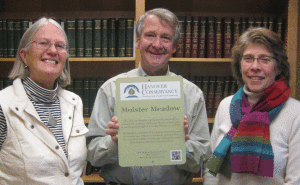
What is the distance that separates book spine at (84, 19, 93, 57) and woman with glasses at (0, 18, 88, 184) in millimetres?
813

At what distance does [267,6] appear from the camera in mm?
2457

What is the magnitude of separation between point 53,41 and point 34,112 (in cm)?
38

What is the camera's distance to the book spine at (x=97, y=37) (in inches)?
87.4

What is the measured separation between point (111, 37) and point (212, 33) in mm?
903

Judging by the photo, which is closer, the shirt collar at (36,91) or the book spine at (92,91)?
the shirt collar at (36,91)

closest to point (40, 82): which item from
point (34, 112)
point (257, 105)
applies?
point (34, 112)

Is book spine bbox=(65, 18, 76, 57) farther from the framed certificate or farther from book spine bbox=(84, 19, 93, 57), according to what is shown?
the framed certificate

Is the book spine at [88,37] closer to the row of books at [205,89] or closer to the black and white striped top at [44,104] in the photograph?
the row of books at [205,89]

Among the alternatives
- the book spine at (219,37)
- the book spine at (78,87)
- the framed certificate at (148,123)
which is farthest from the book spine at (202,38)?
the framed certificate at (148,123)

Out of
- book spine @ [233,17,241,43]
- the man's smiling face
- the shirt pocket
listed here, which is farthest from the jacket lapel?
book spine @ [233,17,241,43]

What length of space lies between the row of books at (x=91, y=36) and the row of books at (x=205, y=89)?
0.89ft

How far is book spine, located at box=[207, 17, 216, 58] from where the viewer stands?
2.23 meters

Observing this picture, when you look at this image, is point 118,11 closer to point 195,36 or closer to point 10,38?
point 195,36

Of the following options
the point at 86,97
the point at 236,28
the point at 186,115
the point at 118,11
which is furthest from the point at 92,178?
the point at 236,28
